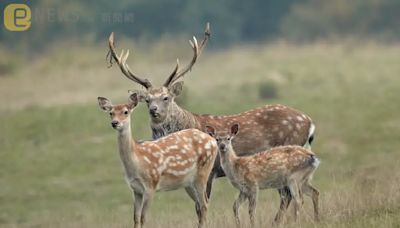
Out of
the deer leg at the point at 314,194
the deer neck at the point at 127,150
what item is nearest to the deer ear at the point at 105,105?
the deer neck at the point at 127,150

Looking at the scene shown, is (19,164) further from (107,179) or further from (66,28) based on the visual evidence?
(66,28)

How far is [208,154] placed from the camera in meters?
10.7

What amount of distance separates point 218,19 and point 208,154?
47.4m

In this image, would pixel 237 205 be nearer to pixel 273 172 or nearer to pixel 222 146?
pixel 273 172

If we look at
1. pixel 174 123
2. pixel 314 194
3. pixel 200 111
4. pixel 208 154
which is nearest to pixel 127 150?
pixel 208 154

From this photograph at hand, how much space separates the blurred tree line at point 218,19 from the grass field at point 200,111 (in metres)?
13.5

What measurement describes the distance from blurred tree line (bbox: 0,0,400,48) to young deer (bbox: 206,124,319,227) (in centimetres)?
3522

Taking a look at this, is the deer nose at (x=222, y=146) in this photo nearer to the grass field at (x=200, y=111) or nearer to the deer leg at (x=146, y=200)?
the grass field at (x=200, y=111)

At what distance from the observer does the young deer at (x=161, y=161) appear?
1005cm

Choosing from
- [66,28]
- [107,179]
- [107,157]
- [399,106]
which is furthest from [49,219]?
[66,28]

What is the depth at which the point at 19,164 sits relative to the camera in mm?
20656

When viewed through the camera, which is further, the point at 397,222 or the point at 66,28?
the point at 66,28

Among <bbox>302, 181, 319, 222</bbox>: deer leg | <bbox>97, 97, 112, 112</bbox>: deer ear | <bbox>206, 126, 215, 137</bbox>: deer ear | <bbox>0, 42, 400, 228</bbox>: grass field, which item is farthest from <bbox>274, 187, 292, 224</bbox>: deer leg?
<bbox>97, 97, 112, 112</bbox>: deer ear

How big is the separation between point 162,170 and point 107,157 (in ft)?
34.8
